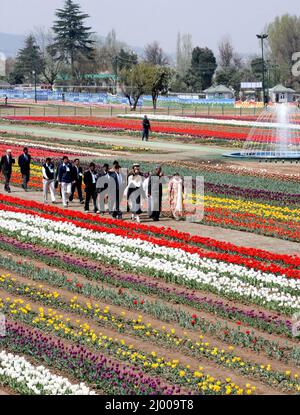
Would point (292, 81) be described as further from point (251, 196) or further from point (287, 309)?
point (287, 309)

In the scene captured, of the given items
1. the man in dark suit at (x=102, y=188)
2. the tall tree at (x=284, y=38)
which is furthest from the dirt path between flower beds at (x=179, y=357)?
the tall tree at (x=284, y=38)

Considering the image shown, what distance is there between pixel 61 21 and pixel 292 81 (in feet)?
108

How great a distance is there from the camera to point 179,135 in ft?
166

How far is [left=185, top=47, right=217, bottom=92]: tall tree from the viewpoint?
401 ft

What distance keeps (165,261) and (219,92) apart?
92593 millimetres

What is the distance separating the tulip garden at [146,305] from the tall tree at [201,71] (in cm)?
9979

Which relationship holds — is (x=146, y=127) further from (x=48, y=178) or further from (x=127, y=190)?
(x=127, y=190)

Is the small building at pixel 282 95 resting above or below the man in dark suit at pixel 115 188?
above

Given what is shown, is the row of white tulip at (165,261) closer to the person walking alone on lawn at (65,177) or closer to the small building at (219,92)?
the person walking alone on lawn at (65,177)

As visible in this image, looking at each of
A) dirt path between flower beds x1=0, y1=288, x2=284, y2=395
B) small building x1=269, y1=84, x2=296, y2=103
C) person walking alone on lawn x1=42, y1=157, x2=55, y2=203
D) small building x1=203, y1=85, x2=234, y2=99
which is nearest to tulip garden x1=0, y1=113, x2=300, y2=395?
dirt path between flower beds x1=0, y1=288, x2=284, y2=395

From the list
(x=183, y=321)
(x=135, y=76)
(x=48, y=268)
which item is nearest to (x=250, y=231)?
(x=48, y=268)

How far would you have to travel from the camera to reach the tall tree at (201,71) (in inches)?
4818

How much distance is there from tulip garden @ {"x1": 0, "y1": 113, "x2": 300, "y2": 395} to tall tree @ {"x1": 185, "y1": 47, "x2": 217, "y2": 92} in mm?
99789

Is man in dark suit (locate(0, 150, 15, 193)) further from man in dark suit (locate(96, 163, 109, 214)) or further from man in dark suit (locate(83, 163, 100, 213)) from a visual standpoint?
man in dark suit (locate(96, 163, 109, 214))
